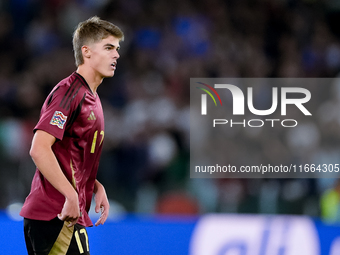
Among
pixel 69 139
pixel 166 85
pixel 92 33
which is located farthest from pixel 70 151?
pixel 166 85

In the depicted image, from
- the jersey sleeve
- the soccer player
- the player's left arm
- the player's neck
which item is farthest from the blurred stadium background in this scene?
the jersey sleeve

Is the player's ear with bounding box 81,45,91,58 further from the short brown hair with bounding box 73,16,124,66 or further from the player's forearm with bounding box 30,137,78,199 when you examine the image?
the player's forearm with bounding box 30,137,78,199

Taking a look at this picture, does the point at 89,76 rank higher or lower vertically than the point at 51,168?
higher

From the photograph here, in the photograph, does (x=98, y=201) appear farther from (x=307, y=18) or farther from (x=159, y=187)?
(x=307, y=18)

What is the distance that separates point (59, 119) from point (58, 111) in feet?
0.15

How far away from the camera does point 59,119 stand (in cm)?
241

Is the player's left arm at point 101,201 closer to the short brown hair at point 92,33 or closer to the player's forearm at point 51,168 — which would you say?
the player's forearm at point 51,168

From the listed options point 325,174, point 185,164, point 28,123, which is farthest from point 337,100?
point 28,123

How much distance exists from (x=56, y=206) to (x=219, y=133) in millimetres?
3754

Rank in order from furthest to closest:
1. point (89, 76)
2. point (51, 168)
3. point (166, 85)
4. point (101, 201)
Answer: point (166, 85) → point (101, 201) → point (89, 76) → point (51, 168)

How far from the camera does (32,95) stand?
254 inches

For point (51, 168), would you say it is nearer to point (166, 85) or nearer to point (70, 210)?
point (70, 210)

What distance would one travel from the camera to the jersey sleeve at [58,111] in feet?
7.82

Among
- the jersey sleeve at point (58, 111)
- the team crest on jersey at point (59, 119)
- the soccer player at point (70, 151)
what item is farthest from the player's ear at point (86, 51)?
the team crest on jersey at point (59, 119)
